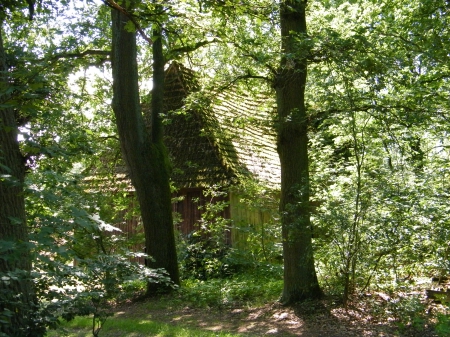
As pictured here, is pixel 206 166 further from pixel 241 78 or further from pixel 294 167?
pixel 294 167

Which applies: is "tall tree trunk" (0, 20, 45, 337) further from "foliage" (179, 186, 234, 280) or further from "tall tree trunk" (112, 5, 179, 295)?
"foliage" (179, 186, 234, 280)

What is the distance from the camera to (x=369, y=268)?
9867mm

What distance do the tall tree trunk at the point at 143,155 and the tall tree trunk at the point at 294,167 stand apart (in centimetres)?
347

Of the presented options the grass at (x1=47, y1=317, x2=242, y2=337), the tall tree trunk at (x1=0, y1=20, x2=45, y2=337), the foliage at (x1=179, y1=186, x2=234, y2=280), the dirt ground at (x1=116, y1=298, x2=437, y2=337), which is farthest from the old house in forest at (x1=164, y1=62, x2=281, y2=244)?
the tall tree trunk at (x1=0, y1=20, x2=45, y2=337)

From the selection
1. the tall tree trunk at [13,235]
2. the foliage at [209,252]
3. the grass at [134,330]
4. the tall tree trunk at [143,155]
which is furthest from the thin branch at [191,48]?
the tall tree trunk at [13,235]

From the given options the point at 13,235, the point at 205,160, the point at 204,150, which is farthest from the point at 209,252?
the point at 13,235

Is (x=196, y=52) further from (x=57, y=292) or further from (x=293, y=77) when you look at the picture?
(x=57, y=292)

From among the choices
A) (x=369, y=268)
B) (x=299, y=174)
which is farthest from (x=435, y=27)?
(x=369, y=268)

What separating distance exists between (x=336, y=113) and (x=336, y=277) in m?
3.20

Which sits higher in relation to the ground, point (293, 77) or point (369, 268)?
point (293, 77)

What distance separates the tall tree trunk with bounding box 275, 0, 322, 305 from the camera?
10.6 m

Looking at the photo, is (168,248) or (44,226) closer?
(44,226)

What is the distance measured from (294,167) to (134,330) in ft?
14.5

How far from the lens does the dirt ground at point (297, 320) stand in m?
9.27
